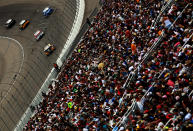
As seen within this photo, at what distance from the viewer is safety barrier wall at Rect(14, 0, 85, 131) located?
34688mm

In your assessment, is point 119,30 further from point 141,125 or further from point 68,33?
point 68,33

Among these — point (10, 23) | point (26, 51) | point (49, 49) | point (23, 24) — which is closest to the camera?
point (49, 49)

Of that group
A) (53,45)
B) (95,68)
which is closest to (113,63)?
(95,68)

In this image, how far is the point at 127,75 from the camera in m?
22.5

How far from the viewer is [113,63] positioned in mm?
25500

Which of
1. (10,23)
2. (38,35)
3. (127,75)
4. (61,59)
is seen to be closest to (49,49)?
(61,59)

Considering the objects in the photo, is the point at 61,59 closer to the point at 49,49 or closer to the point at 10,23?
the point at 49,49

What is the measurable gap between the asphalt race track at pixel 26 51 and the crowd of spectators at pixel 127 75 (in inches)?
216

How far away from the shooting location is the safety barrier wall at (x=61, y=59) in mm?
34688

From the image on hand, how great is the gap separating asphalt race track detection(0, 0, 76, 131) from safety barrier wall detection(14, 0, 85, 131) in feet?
3.44

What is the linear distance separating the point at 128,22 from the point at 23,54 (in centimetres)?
2355

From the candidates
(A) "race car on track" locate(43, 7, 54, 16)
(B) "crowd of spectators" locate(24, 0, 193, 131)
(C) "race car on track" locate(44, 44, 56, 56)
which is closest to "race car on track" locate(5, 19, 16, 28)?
(A) "race car on track" locate(43, 7, 54, 16)

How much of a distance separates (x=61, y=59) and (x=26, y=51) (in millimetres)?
8866

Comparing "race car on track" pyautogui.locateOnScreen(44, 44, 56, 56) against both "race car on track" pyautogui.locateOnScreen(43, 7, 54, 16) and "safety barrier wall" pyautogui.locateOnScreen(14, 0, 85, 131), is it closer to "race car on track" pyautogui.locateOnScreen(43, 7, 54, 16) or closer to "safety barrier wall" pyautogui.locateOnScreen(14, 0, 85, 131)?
"safety barrier wall" pyautogui.locateOnScreen(14, 0, 85, 131)
